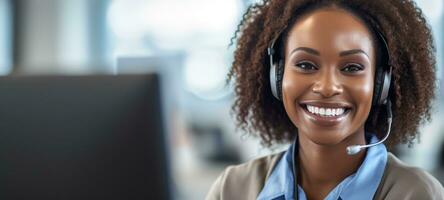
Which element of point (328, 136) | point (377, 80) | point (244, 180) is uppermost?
point (377, 80)

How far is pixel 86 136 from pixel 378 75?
1.91ft

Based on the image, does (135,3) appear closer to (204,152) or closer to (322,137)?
(204,152)

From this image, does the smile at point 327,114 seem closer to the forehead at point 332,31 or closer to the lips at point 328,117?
the lips at point 328,117

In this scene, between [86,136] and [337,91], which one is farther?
[337,91]

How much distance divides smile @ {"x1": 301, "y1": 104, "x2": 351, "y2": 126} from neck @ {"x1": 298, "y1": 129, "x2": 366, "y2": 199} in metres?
0.08

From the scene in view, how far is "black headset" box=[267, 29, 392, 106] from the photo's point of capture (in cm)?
109

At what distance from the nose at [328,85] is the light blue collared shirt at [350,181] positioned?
17 cm

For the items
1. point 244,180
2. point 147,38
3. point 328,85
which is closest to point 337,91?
point 328,85

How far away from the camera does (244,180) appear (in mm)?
1205

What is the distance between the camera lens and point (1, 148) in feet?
2.50

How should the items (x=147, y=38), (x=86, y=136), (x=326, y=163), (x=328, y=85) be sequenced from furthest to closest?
(x=147, y=38), (x=326, y=163), (x=328, y=85), (x=86, y=136)

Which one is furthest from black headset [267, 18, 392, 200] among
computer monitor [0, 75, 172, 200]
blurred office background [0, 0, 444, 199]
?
blurred office background [0, 0, 444, 199]

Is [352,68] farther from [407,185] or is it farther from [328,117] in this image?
[407,185]

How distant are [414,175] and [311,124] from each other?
0.21m
